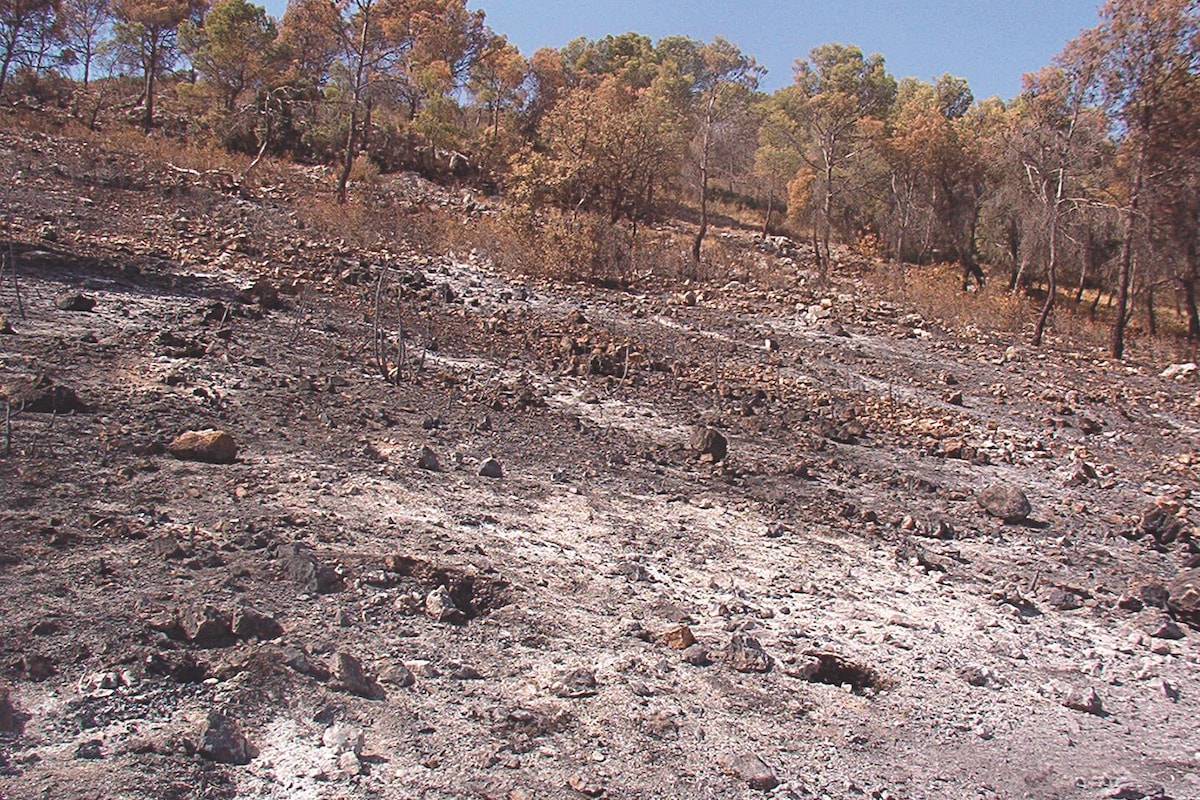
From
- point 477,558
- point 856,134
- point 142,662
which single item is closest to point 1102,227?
point 856,134

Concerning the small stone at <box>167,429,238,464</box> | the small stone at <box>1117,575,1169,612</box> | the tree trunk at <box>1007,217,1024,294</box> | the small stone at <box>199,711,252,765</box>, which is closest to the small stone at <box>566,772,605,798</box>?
the small stone at <box>199,711,252,765</box>

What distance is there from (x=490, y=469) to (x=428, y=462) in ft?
1.19

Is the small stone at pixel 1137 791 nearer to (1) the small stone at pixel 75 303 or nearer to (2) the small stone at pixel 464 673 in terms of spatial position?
(2) the small stone at pixel 464 673

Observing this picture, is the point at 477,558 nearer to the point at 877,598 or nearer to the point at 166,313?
the point at 877,598

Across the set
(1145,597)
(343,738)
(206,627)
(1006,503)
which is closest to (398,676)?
(343,738)

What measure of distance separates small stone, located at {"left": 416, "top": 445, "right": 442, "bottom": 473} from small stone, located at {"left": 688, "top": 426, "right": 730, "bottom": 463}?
1.96 metres

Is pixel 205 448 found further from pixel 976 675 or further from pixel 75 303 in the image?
pixel 976 675

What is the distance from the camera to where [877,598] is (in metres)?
4.20

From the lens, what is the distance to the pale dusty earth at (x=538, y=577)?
2.61 meters

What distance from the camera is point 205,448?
4.44 metres

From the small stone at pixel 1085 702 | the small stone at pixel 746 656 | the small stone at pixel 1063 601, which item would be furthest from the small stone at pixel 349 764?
the small stone at pixel 1063 601

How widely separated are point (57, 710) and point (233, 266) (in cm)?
854

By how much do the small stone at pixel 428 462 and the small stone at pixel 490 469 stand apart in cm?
25

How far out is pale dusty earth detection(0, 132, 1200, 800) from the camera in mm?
2605
